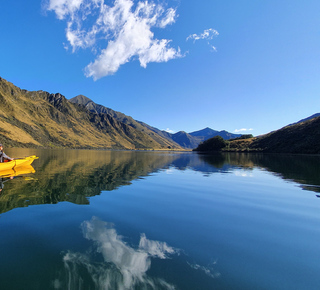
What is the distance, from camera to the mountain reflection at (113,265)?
18.6 feet

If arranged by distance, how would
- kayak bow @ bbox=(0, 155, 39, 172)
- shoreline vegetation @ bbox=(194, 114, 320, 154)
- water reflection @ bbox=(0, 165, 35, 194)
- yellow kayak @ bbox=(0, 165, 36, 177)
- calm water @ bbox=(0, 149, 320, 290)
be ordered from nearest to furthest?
1. calm water @ bbox=(0, 149, 320, 290)
2. water reflection @ bbox=(0, 165, 35, 194)
3. yellow kayak @ bbox=(0, 165, 36, 177)
4. kayak bow @ bbox=(0, 155, 39, 172)
5. shoreline vegetation @ bbox=(194, 114, 320, 154)

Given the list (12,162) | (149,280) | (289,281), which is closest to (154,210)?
(149,280)

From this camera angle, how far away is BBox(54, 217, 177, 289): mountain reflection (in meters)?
5.66

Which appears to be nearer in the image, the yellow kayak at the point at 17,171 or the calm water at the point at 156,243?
the calm water at the point at 156,243

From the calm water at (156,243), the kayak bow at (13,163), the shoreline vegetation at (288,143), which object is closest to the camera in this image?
the calm water at (156,243)

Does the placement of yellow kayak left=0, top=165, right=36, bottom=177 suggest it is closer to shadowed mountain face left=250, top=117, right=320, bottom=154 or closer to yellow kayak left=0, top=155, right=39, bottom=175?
yellow kayak left=0, top=155, right=39, bottom=175

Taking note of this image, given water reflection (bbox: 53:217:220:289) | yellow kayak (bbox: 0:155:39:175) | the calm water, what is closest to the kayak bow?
yellow kayak (bbox: 0:155:39:175)

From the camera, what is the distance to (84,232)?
9.16 meters

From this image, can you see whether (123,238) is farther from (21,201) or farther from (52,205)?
(21,201)

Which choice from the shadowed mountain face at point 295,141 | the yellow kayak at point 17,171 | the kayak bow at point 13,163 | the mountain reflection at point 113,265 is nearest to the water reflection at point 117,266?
the mountain reflection at point 113,265

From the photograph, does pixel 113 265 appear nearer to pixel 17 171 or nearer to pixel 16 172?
pixel 16 172

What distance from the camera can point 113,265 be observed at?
21.4ft

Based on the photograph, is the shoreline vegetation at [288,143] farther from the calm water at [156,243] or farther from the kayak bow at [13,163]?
the kayak bow at [13,163]

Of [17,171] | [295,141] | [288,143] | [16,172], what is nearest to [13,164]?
[17,171]
